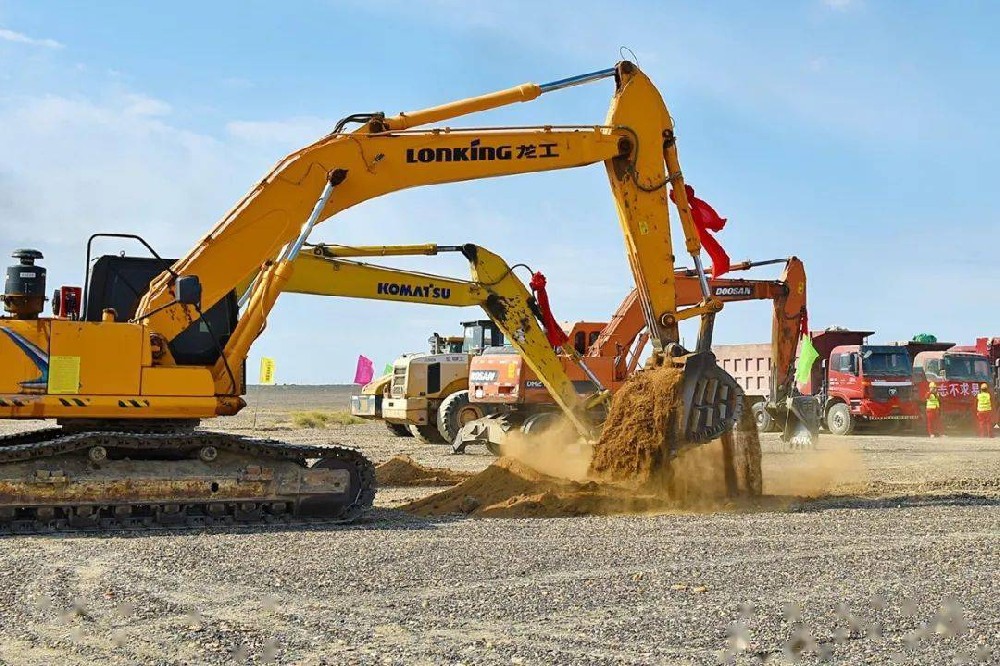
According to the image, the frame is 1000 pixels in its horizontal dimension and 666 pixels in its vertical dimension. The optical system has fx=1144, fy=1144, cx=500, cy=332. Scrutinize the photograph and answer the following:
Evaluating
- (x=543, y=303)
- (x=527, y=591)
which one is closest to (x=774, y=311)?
(x=543, y=303)

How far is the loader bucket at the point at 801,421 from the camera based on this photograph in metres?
26.8

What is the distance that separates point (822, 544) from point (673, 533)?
147 centimetres

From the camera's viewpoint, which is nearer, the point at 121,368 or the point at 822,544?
the point at 822,544

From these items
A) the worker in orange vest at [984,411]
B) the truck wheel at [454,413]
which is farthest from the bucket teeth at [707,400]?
the worker in orange vest at [984,411]

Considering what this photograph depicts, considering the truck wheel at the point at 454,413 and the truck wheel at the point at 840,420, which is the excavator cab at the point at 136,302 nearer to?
the truck wheel at the point at 454,413

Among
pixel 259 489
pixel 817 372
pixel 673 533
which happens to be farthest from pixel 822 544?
pixel 817 372

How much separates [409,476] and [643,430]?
16.8ft

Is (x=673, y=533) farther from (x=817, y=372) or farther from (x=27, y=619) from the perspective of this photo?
(x=817, y=372)

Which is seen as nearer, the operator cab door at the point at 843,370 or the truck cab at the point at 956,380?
the operator cab door at the point at 843,370

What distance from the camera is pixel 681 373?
13.6m

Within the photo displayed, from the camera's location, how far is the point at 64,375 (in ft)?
37.7

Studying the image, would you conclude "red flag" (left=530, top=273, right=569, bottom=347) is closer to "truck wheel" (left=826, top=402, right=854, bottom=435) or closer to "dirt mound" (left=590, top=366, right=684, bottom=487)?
"dirt mound" (left=590, top=366, right=684, bottom=487)

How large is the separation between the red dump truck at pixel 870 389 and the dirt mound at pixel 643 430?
21767mm

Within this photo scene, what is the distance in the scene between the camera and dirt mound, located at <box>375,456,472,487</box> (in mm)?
17391
